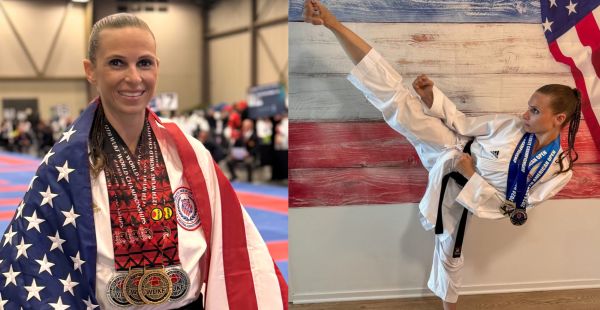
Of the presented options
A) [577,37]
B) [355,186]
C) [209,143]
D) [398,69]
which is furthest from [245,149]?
[577,37]

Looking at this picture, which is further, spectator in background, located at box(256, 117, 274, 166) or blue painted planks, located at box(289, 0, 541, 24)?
spectator in background, located at box(256, 117, 274, 166)

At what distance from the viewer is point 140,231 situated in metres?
1.25

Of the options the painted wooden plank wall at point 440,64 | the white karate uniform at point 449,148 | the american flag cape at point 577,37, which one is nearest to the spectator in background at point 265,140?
the painted wooden plank wall at point 440,64

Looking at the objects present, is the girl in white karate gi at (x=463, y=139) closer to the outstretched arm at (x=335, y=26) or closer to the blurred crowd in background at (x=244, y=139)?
the outstretched arm at (x=335, y=26)

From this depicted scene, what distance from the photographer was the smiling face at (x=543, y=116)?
251 centimetres

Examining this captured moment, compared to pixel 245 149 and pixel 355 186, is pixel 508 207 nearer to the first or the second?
pixel 355 186

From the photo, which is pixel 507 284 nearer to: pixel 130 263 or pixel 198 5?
pixel 130 263

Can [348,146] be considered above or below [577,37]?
below

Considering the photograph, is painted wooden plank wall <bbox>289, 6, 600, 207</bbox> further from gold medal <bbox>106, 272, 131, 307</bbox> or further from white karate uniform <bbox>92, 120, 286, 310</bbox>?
gold medal <bbox>106, 272, 131, 307</bbox>

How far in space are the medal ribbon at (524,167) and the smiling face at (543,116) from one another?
8cm

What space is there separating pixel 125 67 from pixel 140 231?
1.22ft

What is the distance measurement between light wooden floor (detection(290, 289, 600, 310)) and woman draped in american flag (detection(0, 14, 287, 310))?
179 centimetres

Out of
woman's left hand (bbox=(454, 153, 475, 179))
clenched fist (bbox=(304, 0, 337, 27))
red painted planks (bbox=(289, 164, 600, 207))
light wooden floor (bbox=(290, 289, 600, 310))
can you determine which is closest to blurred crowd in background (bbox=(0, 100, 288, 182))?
red painted planks (bbox=(289, 164, 600, 207))

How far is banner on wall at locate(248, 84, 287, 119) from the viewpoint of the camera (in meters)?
8.46
